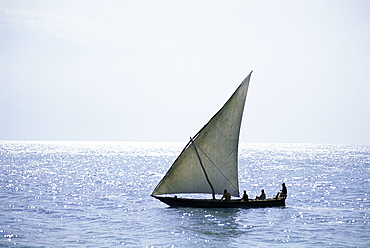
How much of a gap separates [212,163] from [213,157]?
55 centimetres

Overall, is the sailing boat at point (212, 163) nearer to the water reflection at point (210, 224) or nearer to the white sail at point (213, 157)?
the white sail at point (213, 157)

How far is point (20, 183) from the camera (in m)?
66.4

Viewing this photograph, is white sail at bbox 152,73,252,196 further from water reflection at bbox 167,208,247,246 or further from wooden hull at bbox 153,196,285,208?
water reflection at bbox 167,208,247,246

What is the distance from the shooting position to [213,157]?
133ft

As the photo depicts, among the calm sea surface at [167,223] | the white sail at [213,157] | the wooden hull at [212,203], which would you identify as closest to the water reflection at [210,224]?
the calm sea surface at [167,223]

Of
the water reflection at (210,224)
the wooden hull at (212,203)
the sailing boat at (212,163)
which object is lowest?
the water reflection at (210,224)

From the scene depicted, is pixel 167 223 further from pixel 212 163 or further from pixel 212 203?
pixel 212 163

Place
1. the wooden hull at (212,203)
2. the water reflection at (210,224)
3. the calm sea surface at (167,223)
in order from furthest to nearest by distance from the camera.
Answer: the wooden hull at (212,203) < the water reflection at (210,224) < the calm sea surface at (167,223)

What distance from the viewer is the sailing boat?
3947cm

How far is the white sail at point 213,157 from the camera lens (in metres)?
39.4

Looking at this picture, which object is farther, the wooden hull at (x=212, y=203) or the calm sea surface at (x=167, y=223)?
the wooden hull at (x=212, y=203)

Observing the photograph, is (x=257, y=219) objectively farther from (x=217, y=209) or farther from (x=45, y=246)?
(x=45, y=246)

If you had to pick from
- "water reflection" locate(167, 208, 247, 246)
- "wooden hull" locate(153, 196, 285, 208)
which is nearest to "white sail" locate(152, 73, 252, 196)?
"wooden hull" locate(153, 196, 285, 208)

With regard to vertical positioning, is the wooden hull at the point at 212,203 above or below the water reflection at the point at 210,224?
above
